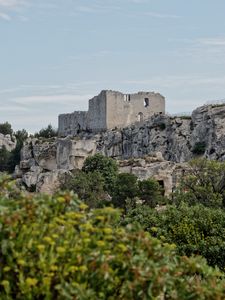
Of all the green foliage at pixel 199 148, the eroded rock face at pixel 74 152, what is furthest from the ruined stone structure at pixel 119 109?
the green foliage at pixel 199 148

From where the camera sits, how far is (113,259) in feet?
19.6

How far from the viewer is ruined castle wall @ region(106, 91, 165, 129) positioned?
79062mm

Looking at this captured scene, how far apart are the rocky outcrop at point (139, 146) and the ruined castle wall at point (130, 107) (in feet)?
9.45

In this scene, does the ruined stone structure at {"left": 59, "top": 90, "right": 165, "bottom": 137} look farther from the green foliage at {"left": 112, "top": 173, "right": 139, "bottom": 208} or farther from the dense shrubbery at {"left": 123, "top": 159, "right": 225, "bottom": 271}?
the dense shrubbery at {"left": 123, "top": 159, "right": 225, "bottom": 271}

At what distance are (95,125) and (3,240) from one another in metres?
75.2

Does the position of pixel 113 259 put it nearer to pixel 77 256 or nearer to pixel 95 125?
pixel 77 256

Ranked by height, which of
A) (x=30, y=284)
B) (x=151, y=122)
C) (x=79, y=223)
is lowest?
(x=30, y=284)

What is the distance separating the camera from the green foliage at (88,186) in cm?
4569

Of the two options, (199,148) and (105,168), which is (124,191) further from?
(199,148)

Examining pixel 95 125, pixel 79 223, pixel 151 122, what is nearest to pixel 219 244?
pixel 79 223

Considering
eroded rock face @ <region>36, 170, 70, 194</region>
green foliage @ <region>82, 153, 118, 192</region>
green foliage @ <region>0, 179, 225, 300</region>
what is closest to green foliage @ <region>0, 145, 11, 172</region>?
green foliage @ <region>82, 153, 118, 192</region>

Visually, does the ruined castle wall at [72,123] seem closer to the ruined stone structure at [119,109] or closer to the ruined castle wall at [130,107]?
the ruined stone structure at [119,109]

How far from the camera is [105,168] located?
53.8m

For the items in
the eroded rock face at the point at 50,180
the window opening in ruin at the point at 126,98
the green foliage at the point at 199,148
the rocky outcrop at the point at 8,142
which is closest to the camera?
the eroded rock face at the point at 50,180
